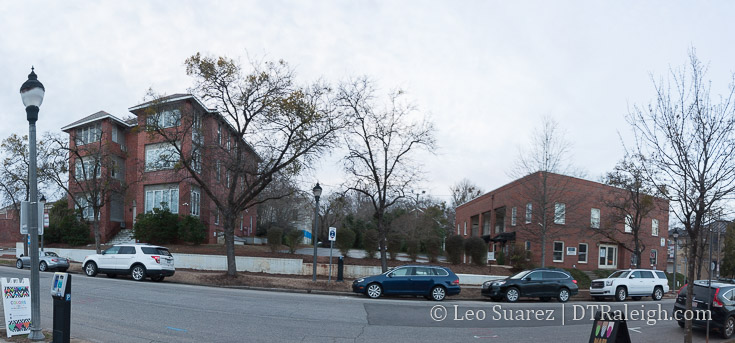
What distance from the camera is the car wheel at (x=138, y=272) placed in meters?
25.1

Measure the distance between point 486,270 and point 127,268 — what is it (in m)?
19.3

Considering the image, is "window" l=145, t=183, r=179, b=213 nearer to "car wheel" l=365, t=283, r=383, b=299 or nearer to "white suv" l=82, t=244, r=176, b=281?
"white suv" l=82, t=244, r=176, b=281

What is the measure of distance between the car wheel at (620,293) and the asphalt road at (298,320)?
285 inches

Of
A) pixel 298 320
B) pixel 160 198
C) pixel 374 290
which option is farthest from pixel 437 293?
pixel 160 198

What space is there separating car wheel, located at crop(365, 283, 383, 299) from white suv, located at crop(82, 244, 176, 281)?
389 inches

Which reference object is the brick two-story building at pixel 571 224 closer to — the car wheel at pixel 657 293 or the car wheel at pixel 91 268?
the car wheel at pixel 657 293

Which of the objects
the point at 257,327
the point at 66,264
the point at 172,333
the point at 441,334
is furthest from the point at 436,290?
the point at 66,264

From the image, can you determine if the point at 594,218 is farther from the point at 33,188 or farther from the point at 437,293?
the point at 33,188

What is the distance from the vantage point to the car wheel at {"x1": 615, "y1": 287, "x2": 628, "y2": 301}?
25.7 metres

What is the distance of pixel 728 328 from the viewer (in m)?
14.2

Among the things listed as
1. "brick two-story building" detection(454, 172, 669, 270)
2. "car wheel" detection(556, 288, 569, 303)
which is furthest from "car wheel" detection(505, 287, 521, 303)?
"brick two-story building" detection(454, 172, 669, 270)

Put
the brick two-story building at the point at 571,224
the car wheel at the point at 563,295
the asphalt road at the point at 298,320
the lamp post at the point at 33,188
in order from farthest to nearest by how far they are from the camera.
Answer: the brick two-story building at the point at 571,224 → the car wheel at the point at 563,295 → the asphalt road at the point at 298,320 → the lamp post at the point at 33,188

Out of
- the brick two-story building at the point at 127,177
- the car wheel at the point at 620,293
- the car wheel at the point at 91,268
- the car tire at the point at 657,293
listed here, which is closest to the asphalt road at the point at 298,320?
the car wheel at the point at 91,268

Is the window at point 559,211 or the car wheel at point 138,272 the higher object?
the window at point 559,211
